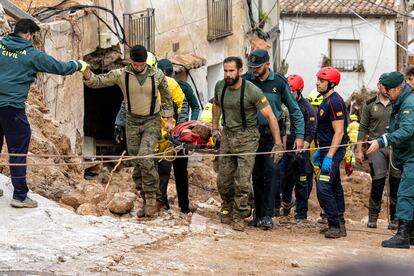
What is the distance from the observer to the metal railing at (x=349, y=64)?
1518 inches

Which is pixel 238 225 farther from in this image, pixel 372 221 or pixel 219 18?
pixel 219 18

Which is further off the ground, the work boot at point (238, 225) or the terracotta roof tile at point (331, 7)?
the terracotta roof tile at point (331, 7)

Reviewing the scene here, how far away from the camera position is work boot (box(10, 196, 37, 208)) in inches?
327

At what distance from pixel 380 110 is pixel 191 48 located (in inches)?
414

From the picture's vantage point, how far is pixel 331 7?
125 ft

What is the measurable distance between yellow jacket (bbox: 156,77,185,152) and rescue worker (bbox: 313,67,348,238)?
1483 millimetres

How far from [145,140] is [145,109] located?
1.02 feet


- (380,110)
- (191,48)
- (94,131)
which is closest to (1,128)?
(380,110)

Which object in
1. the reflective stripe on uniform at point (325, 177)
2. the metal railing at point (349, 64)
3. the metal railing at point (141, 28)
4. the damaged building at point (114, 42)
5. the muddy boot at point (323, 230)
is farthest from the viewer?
the metal railing at point (349, 64)

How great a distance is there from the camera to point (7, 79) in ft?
26.5

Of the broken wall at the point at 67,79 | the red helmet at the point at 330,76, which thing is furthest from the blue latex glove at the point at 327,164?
the broken wall at the point at 67,79

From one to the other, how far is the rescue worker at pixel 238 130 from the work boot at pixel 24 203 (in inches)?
80.1

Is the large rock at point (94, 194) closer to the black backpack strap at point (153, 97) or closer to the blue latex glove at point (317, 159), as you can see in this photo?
the black backpack strap at point (153, 97)

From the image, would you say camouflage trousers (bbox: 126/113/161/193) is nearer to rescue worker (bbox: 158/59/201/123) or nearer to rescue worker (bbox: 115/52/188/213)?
rescue worker (bbox: 115/52/188/213)
